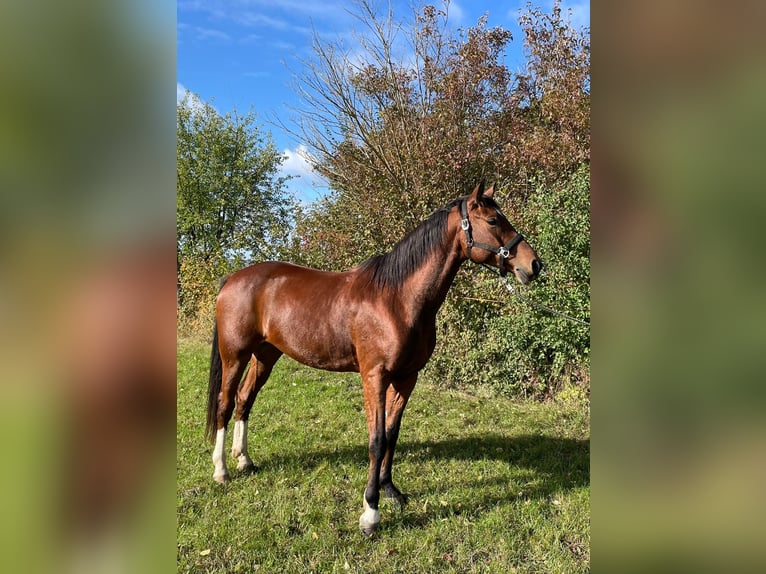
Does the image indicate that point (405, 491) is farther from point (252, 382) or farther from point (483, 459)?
point (252, 382)

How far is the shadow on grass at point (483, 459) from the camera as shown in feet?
11.0

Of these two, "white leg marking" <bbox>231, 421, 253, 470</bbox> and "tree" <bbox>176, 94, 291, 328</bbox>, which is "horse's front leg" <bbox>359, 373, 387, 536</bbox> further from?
"tree" <bbox>176, 94, 291, 328</bbox>

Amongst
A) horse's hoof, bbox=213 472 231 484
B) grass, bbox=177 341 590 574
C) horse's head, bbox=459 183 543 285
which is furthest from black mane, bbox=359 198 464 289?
horse's hoof, bbox=213 472 231 484

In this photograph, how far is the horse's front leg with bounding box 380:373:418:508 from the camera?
131 inches

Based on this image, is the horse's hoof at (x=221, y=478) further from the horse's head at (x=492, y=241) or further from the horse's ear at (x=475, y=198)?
the horse's ear at (x=475, y=198)

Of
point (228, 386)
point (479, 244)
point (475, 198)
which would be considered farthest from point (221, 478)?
point (475, 198)

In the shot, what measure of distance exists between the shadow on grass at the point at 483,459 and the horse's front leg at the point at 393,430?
0.52 ft

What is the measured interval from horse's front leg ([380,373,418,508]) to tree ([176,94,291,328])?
6.86 m

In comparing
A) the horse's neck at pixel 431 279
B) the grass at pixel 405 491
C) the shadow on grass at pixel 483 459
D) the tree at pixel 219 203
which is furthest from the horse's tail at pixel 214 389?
the tree at pixel 219 203
